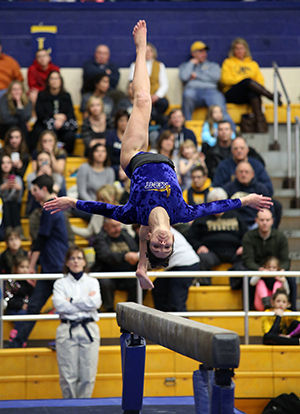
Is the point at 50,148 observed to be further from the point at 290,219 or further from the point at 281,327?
the point at 281,327

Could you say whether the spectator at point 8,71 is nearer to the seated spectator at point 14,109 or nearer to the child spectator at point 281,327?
the seated spectator at point 14,109

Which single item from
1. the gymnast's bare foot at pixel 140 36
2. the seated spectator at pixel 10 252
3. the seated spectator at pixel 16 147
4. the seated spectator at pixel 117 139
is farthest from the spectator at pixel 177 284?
the seated spectator at pixel 16 147

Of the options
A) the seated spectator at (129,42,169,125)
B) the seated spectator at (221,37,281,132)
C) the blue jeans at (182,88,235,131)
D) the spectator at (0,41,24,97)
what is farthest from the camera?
the spectator at (0,41,24,97)

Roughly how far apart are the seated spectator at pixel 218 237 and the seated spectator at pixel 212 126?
1.74 meters

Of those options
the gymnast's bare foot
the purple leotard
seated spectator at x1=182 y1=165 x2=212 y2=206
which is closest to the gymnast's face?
the purple leotard

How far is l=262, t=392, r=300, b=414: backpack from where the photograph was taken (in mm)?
6021

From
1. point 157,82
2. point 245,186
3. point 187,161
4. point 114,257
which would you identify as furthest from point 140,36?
point 157,82

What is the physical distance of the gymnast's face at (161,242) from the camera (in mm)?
4555

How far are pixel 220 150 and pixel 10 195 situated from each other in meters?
2.66

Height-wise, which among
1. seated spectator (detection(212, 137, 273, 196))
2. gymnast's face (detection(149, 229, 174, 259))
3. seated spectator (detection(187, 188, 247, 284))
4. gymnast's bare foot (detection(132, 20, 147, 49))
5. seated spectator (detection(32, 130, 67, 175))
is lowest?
gymnast's face (detection(149, 229, 174, 259))

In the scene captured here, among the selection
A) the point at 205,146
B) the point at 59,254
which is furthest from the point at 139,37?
the point at 205,146

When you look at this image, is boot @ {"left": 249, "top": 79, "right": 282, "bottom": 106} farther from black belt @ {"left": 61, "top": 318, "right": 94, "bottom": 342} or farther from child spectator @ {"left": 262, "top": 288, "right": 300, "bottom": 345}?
black belt @ {"left": 61, "top": 318, "right": 94, "bottom": 342}

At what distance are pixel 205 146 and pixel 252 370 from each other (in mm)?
3434

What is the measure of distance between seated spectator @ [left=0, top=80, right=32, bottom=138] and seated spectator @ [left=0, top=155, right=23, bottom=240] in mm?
1187
